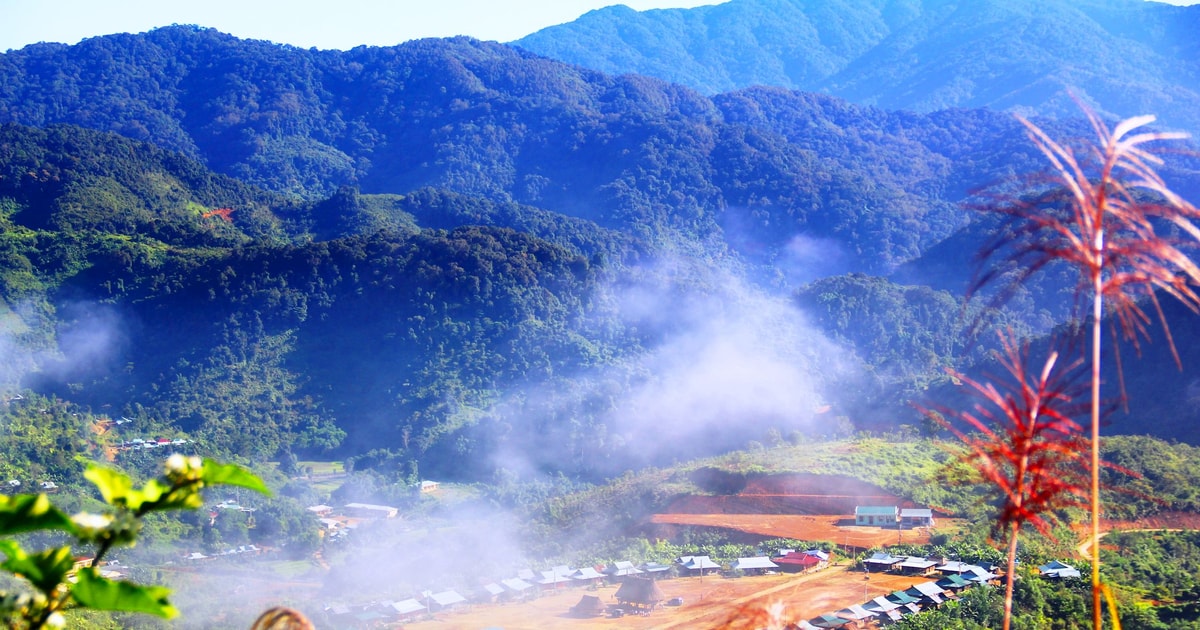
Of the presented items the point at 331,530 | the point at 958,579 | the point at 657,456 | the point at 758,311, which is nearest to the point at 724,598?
the point at 958,579

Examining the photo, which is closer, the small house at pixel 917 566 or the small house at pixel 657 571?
the small house at pixel 917 566

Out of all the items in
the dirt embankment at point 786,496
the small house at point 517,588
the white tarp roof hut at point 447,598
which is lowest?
the white tarp roof hut at point 447,598

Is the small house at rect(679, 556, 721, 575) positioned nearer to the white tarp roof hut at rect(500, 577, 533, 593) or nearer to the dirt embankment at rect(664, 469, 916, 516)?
the white tarp roof hut at rect(500, 577, 533, 593)

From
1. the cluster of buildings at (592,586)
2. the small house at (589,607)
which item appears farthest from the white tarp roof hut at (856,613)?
the small house at (589,607)

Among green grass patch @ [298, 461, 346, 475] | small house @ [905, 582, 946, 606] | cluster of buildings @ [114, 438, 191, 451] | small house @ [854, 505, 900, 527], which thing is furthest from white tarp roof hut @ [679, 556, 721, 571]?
cluster of buildings @ [114, 438, 191, 451]

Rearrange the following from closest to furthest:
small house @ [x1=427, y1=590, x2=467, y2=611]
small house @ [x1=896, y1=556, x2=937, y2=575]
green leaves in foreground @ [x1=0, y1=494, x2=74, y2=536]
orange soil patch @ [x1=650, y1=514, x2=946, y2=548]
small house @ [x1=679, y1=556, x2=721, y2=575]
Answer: green leaves in foreground @ [x1=0, y1=494, x2=74, y2=536]
small house @ [x1=896, y1=556, x2=937, y2=575]
small house @ [x1=427, y1=590, x2=467, y2=611]
small house @ [x1=679, y1=556, x2=721, y2=575]
orange soil patch @ [x1=650, y1=514, x2=946, y2=548]

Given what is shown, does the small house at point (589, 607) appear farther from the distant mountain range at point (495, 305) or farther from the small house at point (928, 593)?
the distant mountain range at point (495, 305)

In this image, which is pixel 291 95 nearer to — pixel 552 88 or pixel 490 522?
pixel 552 88
